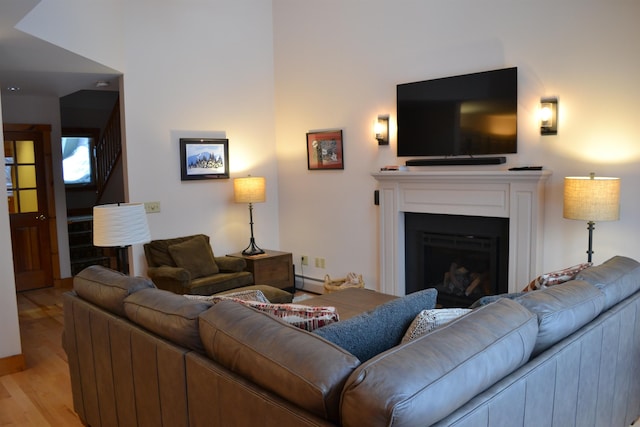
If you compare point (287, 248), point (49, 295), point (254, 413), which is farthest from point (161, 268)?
point (254, 413)

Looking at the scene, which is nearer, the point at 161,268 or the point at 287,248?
the point at 161,268

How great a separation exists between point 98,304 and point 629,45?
3947mm

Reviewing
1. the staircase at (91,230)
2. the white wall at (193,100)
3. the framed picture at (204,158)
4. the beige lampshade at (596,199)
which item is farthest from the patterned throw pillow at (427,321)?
the staircase at (91,230)

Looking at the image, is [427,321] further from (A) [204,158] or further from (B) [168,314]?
(A) [204,158]

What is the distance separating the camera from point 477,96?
4.45 meters

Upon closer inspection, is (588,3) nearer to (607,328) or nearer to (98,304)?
(607,328)

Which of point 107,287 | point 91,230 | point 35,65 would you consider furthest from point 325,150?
point 91,230

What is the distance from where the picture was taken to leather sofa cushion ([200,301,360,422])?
1.46 m

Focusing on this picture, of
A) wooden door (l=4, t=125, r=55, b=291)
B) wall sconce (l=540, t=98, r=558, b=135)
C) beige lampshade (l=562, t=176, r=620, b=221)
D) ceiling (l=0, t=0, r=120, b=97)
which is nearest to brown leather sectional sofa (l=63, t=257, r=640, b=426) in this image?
beige lampshade (l=562, t=176, r=620, b=221)

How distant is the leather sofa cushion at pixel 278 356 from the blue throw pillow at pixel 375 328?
0.17 m

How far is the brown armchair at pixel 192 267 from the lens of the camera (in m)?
4.92

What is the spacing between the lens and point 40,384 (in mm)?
3717

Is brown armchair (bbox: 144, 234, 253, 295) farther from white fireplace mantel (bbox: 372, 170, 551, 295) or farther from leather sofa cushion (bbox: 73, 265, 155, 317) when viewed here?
leather sofa cushion (bbox: 73, 265, 155, 317)

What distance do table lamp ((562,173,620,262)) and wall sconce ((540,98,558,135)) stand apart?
61cm
